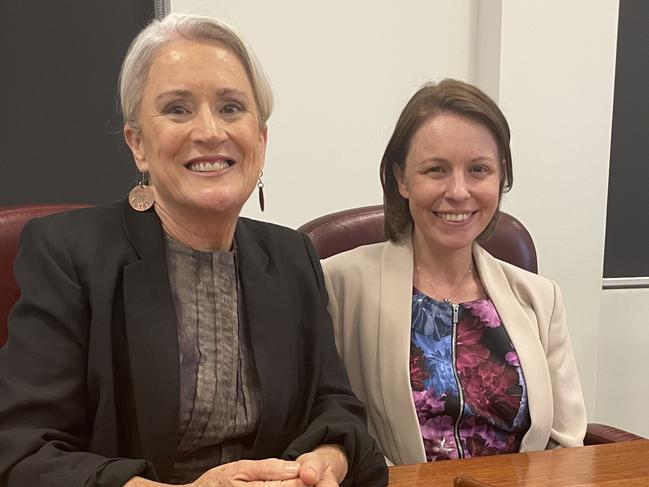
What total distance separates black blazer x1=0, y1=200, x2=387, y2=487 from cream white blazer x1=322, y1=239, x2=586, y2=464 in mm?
248

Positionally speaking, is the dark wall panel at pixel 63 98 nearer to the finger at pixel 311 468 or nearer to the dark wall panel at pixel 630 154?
the finger at pixel 311 468

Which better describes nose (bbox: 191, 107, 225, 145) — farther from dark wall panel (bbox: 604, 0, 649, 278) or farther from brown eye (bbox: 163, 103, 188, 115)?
dark wall panel (bbox: 604, 0, 649, 278)

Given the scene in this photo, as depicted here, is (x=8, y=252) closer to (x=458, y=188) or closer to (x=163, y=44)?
(x=163, y=44)

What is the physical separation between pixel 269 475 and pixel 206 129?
0.60m

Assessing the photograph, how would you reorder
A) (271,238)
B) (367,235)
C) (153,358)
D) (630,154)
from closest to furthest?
(153,358)
(271,238)
(367,235)
(630,154)

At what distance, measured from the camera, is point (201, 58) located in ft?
4.83

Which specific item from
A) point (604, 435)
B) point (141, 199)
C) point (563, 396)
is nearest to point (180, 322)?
point (141, 199)

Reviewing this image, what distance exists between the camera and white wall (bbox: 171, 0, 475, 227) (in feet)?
9.75

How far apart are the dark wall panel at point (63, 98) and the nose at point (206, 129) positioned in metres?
1.33

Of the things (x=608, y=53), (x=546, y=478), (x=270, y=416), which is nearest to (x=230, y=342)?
(x=270, y=416)

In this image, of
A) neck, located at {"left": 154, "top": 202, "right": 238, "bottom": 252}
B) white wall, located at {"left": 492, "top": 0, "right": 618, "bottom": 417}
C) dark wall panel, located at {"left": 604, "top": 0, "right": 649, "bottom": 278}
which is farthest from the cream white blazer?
dark wall panel, located at {"left": 604, "top": 0, "right": 649, "bottom": 278}

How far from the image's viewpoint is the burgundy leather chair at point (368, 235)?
213 cm

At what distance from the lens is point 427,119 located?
192 centimetres

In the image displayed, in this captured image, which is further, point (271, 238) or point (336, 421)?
point (271, 238)
